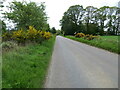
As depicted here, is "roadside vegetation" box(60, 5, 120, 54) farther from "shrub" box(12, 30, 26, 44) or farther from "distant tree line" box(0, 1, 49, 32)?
"shrub" box(12, 30, 26, 44)

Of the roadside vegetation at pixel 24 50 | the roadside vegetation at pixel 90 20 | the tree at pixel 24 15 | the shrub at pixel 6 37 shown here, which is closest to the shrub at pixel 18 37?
the roadside vegetation at pixel 24 50

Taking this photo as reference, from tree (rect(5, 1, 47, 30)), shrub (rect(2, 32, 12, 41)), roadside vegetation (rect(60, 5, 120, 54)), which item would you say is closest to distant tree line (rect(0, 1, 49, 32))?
tree (rect(5, 1, 47, 30))

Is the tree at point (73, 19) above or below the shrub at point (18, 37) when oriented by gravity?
above

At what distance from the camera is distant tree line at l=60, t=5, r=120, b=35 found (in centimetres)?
5809

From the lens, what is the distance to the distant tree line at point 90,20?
58.1 meters

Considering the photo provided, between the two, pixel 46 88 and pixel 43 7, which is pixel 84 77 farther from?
Answer: pixel 43 7

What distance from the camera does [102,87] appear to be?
387cm

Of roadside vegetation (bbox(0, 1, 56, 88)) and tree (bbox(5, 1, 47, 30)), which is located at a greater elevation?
tree (bbox(5, 1, 47, 30))

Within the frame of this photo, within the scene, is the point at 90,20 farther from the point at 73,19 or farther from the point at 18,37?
the point at 18,37

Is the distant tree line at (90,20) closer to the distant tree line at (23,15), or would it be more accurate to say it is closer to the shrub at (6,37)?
the distant tree line at (23,15)

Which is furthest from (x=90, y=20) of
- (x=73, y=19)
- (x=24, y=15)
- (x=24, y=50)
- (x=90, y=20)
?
(x=24, y=50)

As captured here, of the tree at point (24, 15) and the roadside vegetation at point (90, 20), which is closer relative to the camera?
the tree at point (24, 15)

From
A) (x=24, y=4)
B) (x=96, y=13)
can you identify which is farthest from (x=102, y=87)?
(x=96, y=13)

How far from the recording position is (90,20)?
6150cm
